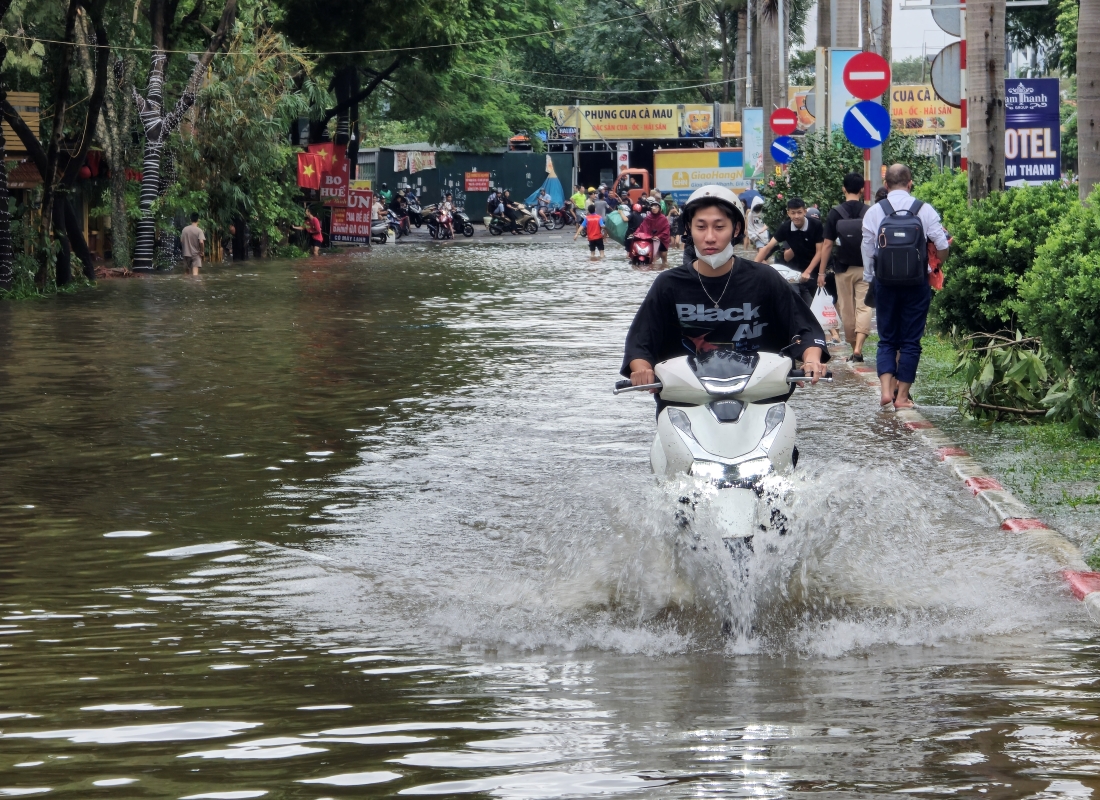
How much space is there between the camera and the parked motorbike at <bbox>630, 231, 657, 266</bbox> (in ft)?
118

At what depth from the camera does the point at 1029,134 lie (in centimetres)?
1717

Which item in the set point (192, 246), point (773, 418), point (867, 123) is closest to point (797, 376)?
point (773, 418)

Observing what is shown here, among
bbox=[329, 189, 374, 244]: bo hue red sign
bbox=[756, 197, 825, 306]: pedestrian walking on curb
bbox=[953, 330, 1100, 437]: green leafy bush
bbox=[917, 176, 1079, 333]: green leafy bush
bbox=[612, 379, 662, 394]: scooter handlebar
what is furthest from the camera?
bbox=[329, 189, 374, 244]: bo hue red sign

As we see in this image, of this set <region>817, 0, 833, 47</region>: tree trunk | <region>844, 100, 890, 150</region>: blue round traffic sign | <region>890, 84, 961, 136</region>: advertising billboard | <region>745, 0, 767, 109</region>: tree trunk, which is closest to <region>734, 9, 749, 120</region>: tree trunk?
<region>745, 0, 767, 109</region>: tree trunk

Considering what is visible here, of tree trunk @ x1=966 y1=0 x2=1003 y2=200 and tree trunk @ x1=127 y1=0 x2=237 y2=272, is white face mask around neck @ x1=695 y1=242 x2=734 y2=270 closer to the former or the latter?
tree trunk @ x1=966 y1=0 x2=1003 y2=200

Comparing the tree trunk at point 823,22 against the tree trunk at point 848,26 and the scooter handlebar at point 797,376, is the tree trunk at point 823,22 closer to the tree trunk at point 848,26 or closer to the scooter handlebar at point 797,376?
the tree trunk at point 848,26

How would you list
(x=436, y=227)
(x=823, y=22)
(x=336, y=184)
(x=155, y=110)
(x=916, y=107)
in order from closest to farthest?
(x=823, y=22) → (x=155, y=110) → (x=336, y=184) → (x=436, y=227) → (x=916, y=107)

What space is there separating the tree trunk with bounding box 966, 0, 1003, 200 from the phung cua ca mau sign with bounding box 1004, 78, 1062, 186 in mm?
984

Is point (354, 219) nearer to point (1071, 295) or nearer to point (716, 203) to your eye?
point (1071, 295)

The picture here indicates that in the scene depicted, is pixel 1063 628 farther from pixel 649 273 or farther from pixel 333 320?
pixel 649 273

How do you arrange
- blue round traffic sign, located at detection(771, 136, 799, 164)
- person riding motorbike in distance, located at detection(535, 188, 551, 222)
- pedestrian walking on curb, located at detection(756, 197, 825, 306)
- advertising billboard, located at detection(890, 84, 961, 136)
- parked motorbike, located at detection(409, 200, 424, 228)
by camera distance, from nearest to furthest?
1. pedestrian walking on curb, located at detection(756, 197, 825, 306)
2. blue round traffic sign, located at detection(771, 136, 799, 164)
3. parked motorbike, located at detection(409, 200, 424, 228)
4. person riding motorbike in distance, located at detection(535, 188, 551, 222)
5. advertising billboard, located at detection(890, 84, 961, 136)

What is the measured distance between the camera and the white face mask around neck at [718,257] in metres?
6.49

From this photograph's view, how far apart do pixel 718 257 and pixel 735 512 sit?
44.9 inches

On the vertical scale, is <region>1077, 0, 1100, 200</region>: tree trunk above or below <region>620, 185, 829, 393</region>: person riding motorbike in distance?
above
